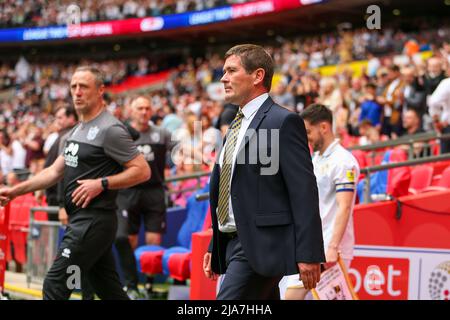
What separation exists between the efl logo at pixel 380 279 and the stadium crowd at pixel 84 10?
83.4ft

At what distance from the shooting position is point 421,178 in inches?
318

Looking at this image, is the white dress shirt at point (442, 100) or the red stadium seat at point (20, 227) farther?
the red stadium seat at point (20, 227)

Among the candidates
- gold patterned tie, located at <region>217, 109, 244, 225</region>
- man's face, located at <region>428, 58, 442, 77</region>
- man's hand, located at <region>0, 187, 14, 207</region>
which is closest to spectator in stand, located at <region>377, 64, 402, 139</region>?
man's face, located at <region>428, 58, 442, 77</region>

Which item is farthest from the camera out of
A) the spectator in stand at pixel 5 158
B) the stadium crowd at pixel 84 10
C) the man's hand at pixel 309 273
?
the stadium crowd at pixel 84 10

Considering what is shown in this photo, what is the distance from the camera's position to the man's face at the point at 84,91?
5.36m

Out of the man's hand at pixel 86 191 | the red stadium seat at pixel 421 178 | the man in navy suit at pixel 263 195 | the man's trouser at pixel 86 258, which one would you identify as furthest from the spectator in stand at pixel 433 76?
the man in navy suit at pixel 263 195

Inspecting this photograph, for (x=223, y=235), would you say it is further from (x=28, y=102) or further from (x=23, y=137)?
(x=28, y=102)

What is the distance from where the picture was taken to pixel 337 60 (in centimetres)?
2141

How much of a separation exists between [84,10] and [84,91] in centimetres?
3091

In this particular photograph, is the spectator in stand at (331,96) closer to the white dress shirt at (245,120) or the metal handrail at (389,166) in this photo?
the metal handrail at (389,166)

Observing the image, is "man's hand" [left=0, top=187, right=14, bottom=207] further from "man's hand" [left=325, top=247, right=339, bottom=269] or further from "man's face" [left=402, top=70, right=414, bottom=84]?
"man's face" [left=402, top=70, right=414, bottom=84]

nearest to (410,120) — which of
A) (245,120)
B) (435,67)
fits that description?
(435,67)

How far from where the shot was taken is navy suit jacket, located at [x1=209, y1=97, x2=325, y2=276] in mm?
3637

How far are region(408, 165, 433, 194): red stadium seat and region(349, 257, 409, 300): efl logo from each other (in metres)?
1.65
